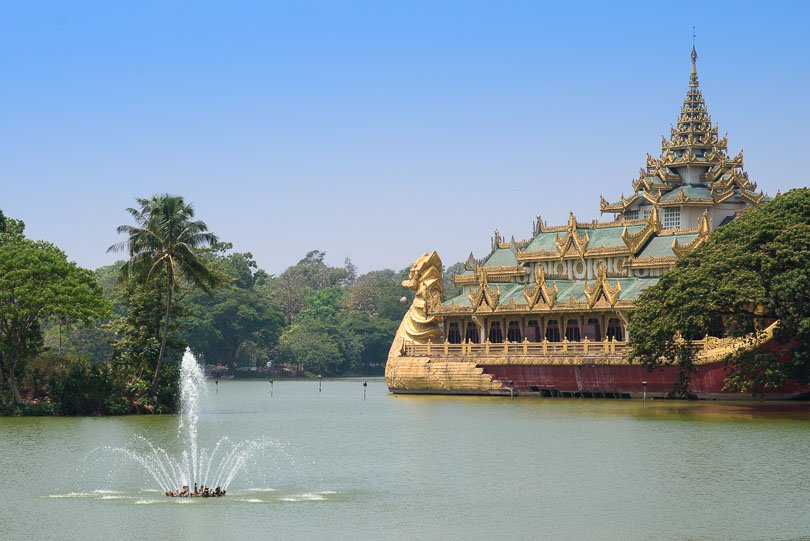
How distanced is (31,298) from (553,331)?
104 ft

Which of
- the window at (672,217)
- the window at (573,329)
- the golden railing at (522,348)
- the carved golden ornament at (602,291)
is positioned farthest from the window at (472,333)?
the window at (672,217)

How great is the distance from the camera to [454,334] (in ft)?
282

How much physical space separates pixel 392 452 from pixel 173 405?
773 inches

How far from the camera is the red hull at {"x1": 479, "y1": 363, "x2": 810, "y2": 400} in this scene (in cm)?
6512

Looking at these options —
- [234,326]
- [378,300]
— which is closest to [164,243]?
[234,326]

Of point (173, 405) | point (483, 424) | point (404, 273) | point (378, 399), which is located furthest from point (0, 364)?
point (404, 273)

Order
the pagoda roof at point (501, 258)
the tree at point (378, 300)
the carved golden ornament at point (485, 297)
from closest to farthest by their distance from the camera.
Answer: the carved golden ornament at point (485, 297)
the pagoda roof at point (501, 258)
the tree at point (378, 300)

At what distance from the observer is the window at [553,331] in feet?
261

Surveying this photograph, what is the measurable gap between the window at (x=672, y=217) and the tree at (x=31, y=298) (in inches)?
1432

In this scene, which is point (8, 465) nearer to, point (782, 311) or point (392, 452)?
point (392, 452)

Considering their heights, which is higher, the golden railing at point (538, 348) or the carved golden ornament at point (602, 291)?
the carved golden ornament at point (602, 291)

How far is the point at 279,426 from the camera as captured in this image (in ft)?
191

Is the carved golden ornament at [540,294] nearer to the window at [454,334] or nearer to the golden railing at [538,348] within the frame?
the golden railing at [538,348]

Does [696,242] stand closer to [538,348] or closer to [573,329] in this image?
[573,329]
